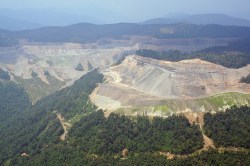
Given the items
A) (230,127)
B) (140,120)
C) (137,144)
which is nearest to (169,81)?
(140,120)

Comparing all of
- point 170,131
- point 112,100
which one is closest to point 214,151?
point 170,131

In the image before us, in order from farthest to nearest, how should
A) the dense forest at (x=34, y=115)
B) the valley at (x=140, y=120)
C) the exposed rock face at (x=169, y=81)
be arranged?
the exposed rock face at (x=169, y=81) < the dense forest at (x=34, y=115) < the valley at (x=140, y=120)

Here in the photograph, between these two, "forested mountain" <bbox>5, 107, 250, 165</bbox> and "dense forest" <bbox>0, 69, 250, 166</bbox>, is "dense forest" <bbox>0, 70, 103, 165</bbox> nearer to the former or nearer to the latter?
"dense forest" <bbox>0, 69, 250, 166</bbox>

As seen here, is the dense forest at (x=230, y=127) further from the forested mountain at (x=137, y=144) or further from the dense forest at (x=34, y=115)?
the dense forest at (x=34, y=115)

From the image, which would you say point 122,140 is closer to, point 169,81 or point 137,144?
point 137,144

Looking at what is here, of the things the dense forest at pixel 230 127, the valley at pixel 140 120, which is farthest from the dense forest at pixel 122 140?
the valley at pixel 140 120
